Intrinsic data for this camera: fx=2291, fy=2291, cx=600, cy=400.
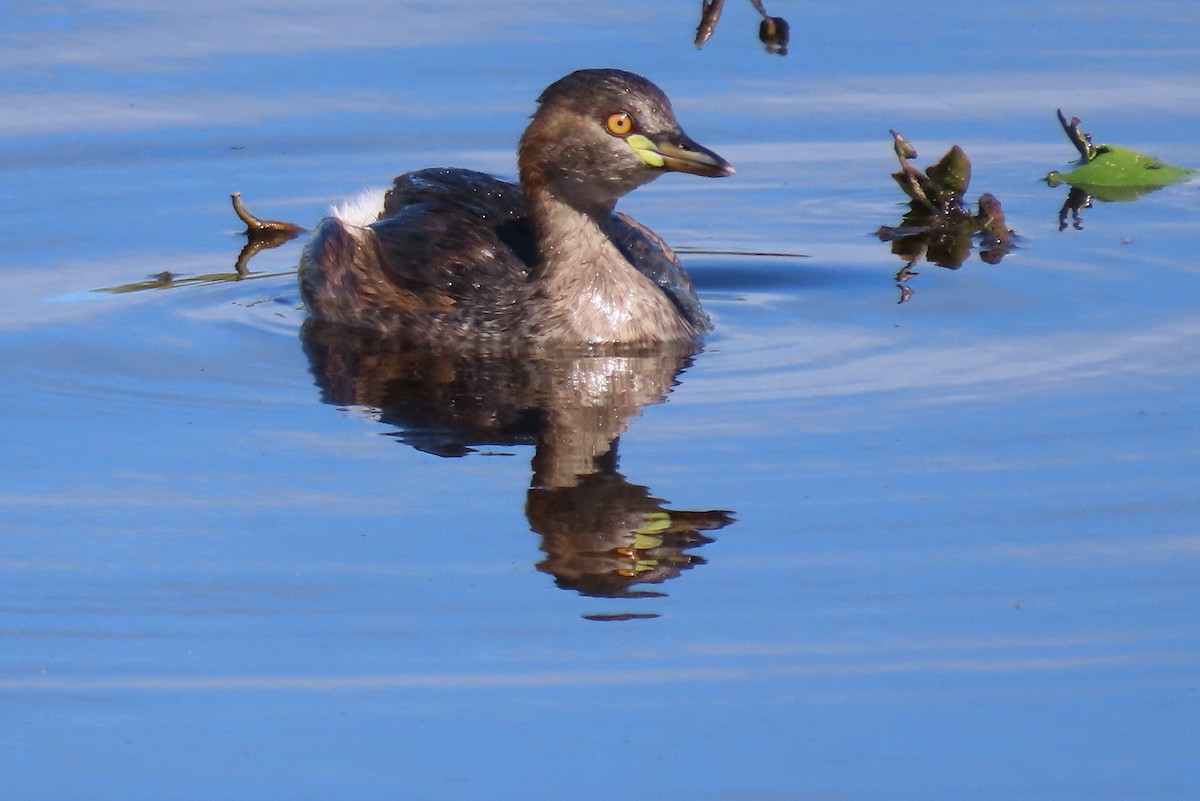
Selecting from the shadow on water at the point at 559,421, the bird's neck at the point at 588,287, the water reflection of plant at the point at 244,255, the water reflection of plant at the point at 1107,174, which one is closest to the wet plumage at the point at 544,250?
the bird's neck at the point at 588,287

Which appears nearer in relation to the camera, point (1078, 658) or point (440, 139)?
point (1078, 658)

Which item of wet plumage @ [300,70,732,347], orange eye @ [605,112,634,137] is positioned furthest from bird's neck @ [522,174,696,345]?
orange eye @ [605,112,634,137]

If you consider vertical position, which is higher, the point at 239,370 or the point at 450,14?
the point at 450,14

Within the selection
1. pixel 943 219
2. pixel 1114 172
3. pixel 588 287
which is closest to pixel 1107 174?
pixel 1114 172

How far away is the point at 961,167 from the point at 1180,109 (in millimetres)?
1995

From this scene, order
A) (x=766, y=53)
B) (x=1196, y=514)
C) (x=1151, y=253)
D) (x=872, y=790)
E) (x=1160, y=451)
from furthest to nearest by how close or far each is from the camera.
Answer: (x=766, y=53), (x=1151, y=253), (x=1160, y=451), (x=1196, y=514), (x=872, y=790)

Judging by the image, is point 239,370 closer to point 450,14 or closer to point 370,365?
point 370,365

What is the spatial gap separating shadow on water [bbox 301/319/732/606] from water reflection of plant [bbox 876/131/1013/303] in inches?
71.5

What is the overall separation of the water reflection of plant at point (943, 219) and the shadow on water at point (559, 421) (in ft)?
5.96

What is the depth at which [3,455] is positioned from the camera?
25.5 feet

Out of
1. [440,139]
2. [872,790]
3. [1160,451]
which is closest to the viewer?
[872,790]

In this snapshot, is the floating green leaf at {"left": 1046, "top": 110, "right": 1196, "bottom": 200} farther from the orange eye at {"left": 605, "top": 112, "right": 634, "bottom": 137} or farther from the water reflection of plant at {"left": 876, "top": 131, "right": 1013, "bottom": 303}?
the orange eye at {"left": 605, "top": 112, "right": 634, "bottom": 137}

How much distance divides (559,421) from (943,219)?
3366 mm

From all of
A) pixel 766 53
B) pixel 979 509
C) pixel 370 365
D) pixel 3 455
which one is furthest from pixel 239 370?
pixel 766 53
